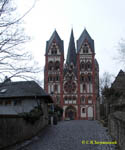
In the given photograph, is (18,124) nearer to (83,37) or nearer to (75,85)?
(75,85)

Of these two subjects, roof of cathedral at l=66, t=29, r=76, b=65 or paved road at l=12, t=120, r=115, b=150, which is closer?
paved road at l=12, t=120, r=115, b=150

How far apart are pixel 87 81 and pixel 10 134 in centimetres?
4674

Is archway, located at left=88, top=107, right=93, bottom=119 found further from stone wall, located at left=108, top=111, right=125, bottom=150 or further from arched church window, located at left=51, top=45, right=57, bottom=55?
stone wall, located at left=108, top=111, right=125, bottom=150

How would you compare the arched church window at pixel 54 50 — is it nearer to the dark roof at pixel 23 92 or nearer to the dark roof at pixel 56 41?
the dark roof at pixel 56 41

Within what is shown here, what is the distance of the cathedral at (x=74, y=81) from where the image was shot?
56.7 metres

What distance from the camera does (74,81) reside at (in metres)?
58.7

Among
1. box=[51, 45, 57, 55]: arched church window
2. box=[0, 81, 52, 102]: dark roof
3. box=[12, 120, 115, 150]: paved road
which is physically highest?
box=[51, 45, 57, 55]: arched church window

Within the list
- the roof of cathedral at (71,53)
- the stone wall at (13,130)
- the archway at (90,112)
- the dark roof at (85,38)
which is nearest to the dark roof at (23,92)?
the stone wall at (13,130)

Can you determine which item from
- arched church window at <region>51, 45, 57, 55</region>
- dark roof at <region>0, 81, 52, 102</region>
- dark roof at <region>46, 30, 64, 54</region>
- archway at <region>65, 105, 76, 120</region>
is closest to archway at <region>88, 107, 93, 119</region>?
archway at <region>65, 105, 76, 120</region>

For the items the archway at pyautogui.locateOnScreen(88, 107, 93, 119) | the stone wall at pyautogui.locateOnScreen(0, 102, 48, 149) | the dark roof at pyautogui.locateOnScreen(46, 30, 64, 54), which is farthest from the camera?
the dark roof at pyautogui.locateOnScreen(46, 30, 64, 54)

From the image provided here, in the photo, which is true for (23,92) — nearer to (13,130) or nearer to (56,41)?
(13,130)

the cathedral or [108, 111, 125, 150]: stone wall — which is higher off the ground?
the cathedral

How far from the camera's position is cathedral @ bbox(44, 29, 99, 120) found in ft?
186

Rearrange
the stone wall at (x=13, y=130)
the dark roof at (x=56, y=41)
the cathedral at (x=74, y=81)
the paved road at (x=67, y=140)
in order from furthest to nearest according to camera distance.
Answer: the dark roof at (x=56, y=41) → the cathedral at (x=74, y=81) → the paved road at (x=67, y=140) → the stone wall at (x=13, y=130)
